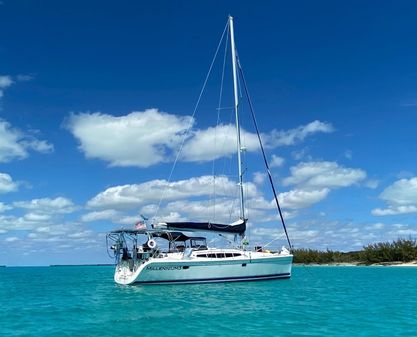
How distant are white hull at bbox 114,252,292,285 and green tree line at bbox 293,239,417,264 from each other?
250 feet

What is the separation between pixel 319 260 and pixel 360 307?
367ft

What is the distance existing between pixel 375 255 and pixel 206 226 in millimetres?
84168

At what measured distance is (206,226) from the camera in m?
41.5

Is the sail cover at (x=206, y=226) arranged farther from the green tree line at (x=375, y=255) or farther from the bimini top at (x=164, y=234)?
the green tree line at (x=375, y=255)

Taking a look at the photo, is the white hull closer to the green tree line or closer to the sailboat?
the sailboat

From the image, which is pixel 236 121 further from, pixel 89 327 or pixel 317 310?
pixel 89 327

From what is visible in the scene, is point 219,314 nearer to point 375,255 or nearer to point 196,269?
point 196,269

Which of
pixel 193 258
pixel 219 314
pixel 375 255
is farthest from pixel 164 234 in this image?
pixel 375 255

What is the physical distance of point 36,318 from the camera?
25.7 m

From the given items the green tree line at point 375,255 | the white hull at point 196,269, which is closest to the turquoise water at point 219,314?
the white hull at point 196,269

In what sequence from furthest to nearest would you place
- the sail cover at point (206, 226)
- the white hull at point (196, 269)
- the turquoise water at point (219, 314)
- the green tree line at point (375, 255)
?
the green tree line at point (375, 255), the sail cover at point (206, 226), the white hull at point (196, 269), the turquoise water at point (219, 314)

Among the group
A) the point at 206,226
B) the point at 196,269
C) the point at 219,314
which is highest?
the point at 206,226

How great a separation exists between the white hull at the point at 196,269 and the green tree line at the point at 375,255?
7613 centimetres

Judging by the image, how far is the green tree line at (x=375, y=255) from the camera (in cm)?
10719
